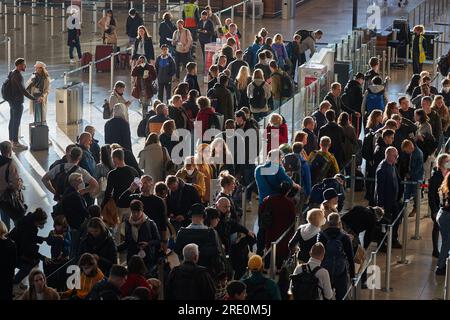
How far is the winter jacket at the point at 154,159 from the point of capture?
17812 millimetres

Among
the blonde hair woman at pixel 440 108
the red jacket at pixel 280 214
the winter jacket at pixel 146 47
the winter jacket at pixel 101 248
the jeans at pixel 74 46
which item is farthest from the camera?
the jeans at pixel 74 46

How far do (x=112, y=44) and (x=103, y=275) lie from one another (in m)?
19.8

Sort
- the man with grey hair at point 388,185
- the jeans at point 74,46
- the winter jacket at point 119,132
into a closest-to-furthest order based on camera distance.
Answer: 1. the man with grey hair at point 388,185
2. the winter jacket at point 119,132
3. the jeans at point 74,46

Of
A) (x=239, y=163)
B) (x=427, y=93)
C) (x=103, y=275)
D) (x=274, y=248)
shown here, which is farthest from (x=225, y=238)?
(x=427, y=93)

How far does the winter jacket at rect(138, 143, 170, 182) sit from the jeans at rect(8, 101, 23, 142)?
5903 millimetres

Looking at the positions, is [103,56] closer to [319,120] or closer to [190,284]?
[319,120]

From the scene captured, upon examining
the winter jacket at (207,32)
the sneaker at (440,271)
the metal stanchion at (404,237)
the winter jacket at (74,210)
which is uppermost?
the winter jacket at (207,32)

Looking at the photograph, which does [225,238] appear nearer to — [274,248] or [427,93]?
[274,248]

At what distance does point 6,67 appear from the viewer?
1268 inches

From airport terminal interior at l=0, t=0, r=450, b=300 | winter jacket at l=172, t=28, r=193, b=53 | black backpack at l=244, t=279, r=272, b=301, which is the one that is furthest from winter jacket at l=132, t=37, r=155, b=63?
black backpack at l=244, t=279, r=272, b=301

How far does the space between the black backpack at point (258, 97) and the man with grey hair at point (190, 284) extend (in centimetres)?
1010

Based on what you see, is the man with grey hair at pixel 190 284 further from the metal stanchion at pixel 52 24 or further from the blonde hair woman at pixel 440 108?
the metal stanchion at pixel 52 24

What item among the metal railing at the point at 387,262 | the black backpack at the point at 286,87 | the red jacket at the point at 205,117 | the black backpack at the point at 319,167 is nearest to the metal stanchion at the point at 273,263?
the metal railing at the point at 387,262

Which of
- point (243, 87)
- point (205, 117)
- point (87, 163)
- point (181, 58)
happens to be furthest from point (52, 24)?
point (87, 163)
